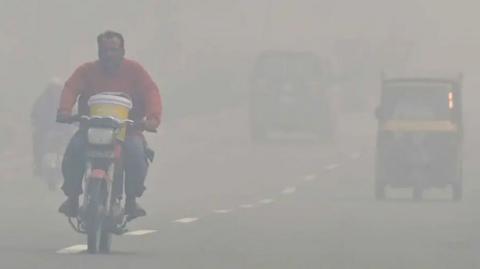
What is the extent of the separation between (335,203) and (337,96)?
3871cm

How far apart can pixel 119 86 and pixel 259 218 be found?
24.5ft

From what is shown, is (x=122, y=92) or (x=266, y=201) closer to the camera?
(x=122, y=92)

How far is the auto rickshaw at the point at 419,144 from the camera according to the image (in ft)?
99.9

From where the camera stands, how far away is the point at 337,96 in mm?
66688

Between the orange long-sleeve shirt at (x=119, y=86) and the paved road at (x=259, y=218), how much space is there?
1.18 meters

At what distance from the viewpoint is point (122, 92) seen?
51.6 feet

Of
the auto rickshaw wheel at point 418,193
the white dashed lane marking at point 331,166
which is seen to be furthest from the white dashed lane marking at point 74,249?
the white dashed lane marking at point 331,166

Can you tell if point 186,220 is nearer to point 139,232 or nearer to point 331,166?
point 139,232

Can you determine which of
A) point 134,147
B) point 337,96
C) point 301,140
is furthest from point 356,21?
point 134,147

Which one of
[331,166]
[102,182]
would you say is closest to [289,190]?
[331,166]

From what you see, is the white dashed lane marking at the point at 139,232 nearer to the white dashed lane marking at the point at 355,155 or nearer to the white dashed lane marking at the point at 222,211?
the white dashed lane marking at the point at 222,211

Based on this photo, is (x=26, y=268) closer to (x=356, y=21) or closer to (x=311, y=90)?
(x=311, y=90)

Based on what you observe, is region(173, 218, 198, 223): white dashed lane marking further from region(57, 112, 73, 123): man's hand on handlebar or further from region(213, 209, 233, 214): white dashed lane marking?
region(57, 112, 73, 123): man's hand on handlebar

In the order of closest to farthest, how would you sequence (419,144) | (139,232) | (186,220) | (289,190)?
(139,232), (186,220), (419,144), (289,190)
